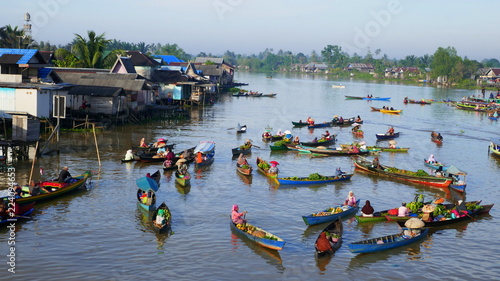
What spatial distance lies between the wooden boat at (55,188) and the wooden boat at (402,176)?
53.8ft

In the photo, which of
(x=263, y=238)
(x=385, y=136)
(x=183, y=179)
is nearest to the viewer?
(x=263, y=238)

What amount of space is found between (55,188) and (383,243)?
1414 centimetres

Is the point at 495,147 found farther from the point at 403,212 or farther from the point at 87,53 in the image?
the point at 87,53

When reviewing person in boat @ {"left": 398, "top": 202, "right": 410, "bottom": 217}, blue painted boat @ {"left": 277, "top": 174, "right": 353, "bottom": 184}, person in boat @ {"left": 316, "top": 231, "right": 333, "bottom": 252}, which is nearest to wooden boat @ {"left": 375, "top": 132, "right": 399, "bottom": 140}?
blue painted boat @ {"left": 277, "top": 174, "right": 353, "bottom": 184}

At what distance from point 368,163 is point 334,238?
46.4 ft

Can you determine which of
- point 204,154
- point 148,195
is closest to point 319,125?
point 204,154

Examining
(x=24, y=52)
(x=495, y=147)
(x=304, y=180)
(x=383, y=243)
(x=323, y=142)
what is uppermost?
(x=24, y=52)

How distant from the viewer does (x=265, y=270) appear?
1703 cm

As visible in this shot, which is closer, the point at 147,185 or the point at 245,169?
the point at 147,185

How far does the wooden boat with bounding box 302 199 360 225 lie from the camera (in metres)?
20.9

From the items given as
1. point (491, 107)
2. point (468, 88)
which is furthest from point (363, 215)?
point (468, 88)

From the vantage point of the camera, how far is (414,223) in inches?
790

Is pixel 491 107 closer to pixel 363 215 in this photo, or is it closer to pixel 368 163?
pixel 368 163

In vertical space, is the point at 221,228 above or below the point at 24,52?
below
